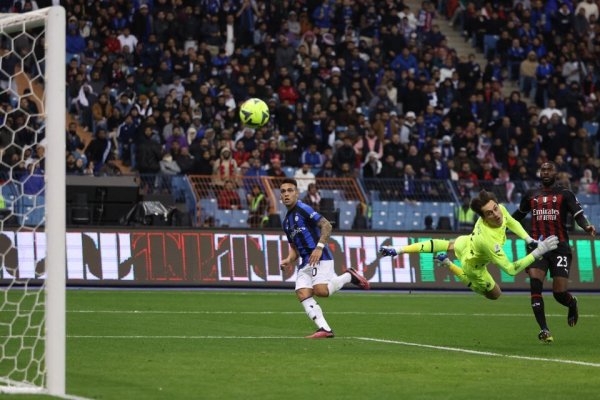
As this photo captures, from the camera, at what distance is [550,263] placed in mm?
16297

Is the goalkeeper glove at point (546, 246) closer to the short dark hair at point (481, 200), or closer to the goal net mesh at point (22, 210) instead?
the short dark hair at point (481, 200)

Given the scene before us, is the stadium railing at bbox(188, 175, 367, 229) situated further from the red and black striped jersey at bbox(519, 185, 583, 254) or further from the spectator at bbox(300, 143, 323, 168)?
the red and black striped jersey at bbox(519, 185, 583, 254)

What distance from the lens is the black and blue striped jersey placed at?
15.7 meters

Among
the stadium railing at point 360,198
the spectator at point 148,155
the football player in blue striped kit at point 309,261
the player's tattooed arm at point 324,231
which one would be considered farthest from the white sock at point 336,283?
the spectator at point 148,155

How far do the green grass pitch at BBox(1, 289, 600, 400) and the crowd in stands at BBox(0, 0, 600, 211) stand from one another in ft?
23.3

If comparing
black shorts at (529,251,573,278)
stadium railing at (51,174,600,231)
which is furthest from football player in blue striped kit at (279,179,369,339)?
stadium railing at (51,174,600,231)

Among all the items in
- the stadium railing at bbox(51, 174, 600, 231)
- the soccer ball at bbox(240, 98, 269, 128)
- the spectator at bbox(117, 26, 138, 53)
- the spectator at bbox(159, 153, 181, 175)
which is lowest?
the stadium railing at bbox(51, 174, 600, 231)

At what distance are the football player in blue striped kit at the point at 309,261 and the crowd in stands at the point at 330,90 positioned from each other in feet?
38.6

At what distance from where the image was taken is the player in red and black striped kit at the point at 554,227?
16141 millimetres

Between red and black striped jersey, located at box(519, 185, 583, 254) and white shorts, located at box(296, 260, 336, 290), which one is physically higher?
red and black striped jersey, located at box(519, 185, 583, 254)

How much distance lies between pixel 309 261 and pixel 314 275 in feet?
1.13

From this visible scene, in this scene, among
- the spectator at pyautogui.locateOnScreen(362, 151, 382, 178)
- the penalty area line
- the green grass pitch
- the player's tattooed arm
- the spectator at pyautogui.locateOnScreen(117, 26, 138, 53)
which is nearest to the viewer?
the green grass pitch

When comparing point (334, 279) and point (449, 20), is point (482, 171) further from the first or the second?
point (334, 279)

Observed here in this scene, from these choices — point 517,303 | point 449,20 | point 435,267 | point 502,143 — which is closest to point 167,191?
point 435,267
